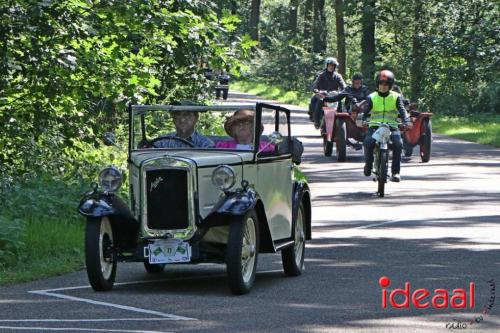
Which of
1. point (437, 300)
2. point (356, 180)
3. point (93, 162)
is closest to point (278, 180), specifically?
point (437, 300)

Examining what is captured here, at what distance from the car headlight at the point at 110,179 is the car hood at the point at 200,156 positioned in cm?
20

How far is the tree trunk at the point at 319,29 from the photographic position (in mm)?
68375

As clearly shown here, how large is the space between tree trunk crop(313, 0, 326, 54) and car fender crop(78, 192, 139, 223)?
5711cm

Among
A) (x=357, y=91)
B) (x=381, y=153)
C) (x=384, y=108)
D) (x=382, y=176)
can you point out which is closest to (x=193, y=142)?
(x=382, y=176)

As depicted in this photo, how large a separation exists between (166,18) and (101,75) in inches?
45.6

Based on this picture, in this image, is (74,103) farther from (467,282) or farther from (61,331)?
(61,331)

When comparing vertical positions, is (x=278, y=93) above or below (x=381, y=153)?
below

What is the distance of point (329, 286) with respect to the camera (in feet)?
38.5

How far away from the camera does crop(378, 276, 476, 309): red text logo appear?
10414mm

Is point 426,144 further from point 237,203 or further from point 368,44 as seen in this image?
point 368,44

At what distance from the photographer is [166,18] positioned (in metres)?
16.7

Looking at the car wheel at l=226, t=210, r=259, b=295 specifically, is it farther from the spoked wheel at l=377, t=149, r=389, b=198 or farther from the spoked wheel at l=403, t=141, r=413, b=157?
the spoked wheel at l=403, t=141, r=413, b=157

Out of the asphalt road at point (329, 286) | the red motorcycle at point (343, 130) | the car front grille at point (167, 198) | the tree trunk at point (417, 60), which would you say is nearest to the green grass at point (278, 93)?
the tree trunk at point (417, 60)

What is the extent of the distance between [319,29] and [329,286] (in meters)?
57.4
